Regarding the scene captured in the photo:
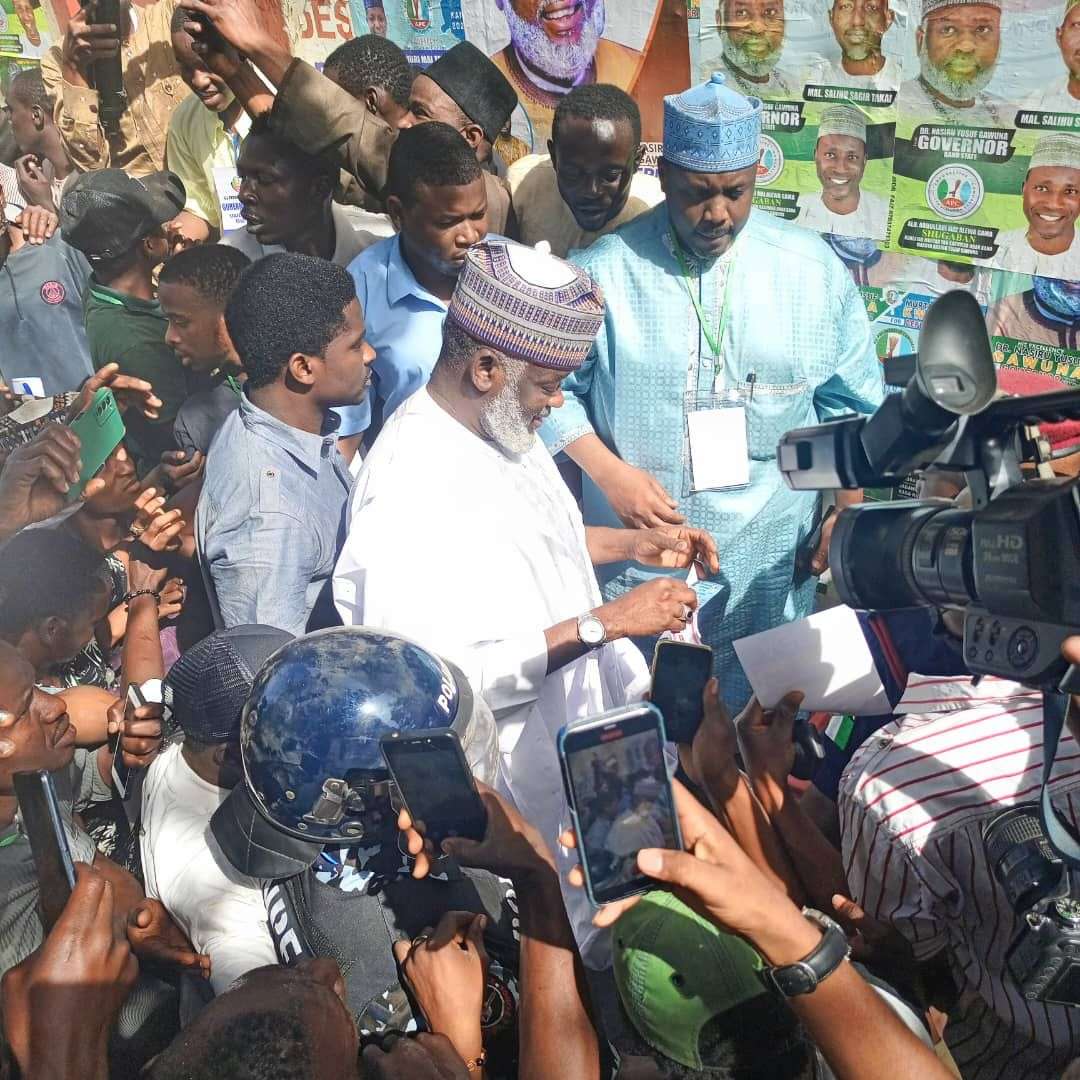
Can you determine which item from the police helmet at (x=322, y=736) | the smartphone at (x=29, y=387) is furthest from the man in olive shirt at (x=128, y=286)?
the police helmet at (x=322, y=736)

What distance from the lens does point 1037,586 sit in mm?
1257

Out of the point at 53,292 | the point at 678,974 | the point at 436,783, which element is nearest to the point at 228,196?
the point at 53,292

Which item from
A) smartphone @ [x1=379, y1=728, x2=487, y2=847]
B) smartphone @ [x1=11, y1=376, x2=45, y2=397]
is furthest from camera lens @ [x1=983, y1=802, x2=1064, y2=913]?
smartphone @ [x1=11, y1=376, x2=45, y2=397]

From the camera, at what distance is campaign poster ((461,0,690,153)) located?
3988mm

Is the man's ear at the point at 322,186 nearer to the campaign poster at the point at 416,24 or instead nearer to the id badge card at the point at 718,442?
the campaign poster at the point at 416,24

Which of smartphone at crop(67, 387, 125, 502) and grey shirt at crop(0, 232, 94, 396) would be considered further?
grey shirt at crop(0, 232, 94, 396)

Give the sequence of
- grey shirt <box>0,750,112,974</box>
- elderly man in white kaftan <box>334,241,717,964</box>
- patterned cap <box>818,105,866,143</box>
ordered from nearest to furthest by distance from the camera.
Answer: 1. grey shirt <box>0,750,112,974</box>
2. elderly man in white kaftan <box>334,241,717,964</box>
3. patterned cap <box>818,105,866,143</box>

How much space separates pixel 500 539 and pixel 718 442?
111 centimetres

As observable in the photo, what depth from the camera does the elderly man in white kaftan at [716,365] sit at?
3.24 metres

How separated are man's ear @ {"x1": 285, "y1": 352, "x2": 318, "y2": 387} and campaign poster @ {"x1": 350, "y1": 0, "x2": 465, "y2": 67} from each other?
2.38 m

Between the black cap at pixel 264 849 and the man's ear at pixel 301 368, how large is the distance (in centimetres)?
139

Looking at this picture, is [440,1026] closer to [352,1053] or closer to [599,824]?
[352,1053]

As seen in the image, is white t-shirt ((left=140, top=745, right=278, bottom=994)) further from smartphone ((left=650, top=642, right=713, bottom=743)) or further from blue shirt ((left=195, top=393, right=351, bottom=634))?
smartphone ((left=650, top=642, right=713, bottom=743))

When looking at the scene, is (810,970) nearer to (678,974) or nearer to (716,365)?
A: (678,974)
